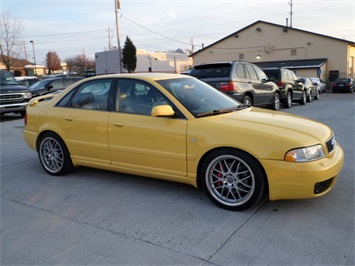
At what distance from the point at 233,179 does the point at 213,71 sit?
22.2ft

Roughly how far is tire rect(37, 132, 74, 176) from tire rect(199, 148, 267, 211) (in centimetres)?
224

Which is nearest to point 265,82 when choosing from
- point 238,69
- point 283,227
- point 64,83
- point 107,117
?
point 238,69

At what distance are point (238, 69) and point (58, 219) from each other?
765 cm

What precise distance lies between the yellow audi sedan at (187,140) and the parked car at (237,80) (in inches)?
189

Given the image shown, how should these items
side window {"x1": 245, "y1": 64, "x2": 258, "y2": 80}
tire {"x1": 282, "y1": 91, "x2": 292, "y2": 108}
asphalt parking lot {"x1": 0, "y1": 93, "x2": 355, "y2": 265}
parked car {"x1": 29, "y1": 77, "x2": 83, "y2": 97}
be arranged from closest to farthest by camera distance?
asphalt parking lot {"x1": 0, "y1": 93, "x2": 355, "y2": 265}
side window {"x1": 245, "y1": 64, "x2": 258, "y2": 80}
tire {"x1": 282, "y1": 91, "x2": 292, "y2": 108}
parked car {"x1": 29, "y1": 77, "x2": 83, "y2": 97}

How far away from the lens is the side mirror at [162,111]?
12.8 feet

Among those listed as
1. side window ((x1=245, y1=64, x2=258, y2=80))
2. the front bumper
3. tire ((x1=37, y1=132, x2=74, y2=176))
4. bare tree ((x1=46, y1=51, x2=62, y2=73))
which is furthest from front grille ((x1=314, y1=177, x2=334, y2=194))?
bare tree ((x1=46, y1=51, x2=62, y2=73))

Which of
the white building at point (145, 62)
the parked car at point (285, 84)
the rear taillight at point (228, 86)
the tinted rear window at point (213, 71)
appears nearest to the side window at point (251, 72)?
the tinted rear window at point (213, 71)

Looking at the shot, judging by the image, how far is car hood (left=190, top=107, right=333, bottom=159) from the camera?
11.6 ft

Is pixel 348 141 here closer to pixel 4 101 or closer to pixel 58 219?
pixel 58 219

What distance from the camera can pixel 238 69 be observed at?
1012 centimetres

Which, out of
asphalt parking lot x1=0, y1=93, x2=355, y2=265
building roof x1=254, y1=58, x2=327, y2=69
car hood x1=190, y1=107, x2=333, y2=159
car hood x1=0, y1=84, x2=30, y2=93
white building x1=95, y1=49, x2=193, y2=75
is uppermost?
white building x1=95, y1=49, x2=193, y2=75

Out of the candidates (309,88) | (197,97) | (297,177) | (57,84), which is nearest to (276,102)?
(309,88)

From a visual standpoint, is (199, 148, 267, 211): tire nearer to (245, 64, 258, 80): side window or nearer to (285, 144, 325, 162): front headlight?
(285, 144, 325, 162): front headlight
